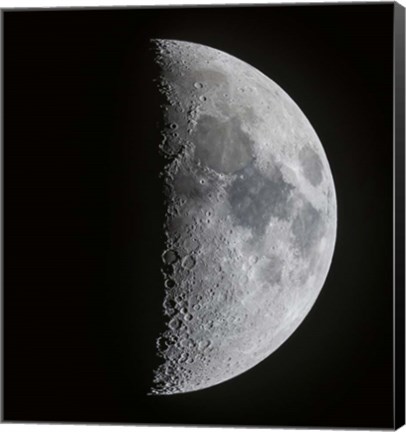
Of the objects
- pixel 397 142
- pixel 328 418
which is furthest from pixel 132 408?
pixel 397 142

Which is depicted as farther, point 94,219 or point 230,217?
point 94,219

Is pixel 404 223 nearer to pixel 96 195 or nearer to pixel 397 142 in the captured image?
pixel 397 142

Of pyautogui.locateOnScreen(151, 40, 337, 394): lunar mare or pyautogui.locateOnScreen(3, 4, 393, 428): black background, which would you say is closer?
pyautogui.locateOnScreen(151, 40, 337, 394): lunar mare

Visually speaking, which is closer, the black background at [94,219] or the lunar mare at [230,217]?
the lunar mare at [230,217]

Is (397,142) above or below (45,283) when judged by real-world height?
above
